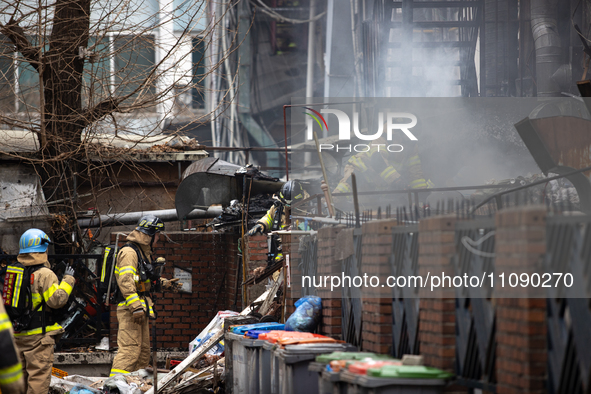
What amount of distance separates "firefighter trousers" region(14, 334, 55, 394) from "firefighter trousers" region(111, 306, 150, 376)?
136 cm

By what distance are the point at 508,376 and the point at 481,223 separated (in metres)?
0.93

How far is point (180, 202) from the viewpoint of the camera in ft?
37.6

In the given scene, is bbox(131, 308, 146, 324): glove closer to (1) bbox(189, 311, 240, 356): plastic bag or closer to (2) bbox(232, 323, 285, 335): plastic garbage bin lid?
(1) bbox(189, 311, 240, 356): plastic bag

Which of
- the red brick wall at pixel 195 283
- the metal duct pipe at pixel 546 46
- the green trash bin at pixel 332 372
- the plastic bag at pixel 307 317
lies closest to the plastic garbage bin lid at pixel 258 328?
the plastic bag at pixel 307 317

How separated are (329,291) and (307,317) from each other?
Result: 0.34 metres

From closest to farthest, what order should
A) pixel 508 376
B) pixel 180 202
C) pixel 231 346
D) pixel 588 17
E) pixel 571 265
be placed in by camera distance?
pixel 571 265 → pixel 508 376 → pixel 231 346 → pixel 588 17 → pixel 180 202

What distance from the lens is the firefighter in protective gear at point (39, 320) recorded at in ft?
23.2

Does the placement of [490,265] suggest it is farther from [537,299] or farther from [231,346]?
[231,346]

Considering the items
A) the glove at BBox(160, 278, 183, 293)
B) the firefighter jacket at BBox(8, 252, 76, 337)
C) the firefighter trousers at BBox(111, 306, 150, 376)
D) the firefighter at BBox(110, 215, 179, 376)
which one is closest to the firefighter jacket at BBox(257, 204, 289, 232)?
the glove at BBox(160, 278, 183, 293)

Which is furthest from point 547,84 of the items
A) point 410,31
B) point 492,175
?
point 410,31

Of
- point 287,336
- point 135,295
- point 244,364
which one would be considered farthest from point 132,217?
point 287,336

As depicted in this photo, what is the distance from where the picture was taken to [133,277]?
8539 mm

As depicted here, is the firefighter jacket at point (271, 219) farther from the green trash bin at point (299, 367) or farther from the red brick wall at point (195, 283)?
the green trash bin at point (299, 367)

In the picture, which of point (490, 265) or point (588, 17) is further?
point (588, 17)
